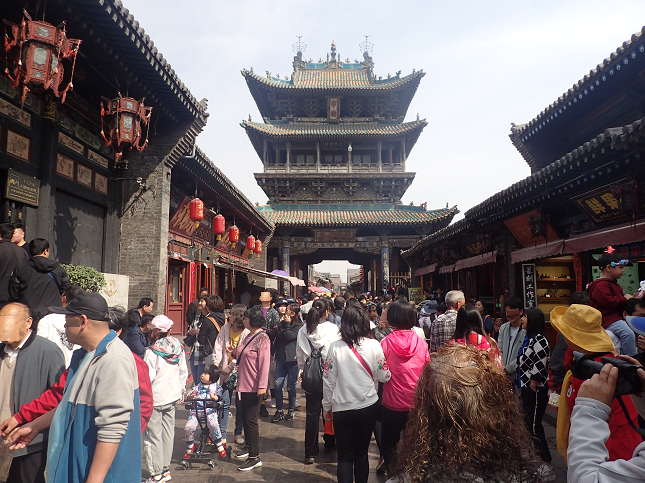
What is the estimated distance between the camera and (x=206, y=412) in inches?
173

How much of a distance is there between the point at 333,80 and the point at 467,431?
1092 inches

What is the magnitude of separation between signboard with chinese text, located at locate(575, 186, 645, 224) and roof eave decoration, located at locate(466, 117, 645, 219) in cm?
63

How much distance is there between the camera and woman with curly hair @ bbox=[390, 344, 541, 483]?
1507 millimetres

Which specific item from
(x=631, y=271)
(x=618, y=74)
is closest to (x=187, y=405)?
(x=631, y=271)

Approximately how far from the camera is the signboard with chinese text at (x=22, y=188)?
5902 mm

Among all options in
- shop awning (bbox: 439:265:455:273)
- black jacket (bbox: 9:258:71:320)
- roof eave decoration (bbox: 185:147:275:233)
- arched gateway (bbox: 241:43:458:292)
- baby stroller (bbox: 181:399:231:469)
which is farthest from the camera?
arched gateway (bbox: 241:43:458:292)

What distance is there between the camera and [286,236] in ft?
74.6

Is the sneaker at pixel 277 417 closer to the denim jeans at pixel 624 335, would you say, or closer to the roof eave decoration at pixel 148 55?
the denim jeans at pixel 624 335

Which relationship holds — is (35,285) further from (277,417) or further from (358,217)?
(358,217)

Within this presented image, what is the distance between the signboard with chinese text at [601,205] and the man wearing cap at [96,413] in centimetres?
699

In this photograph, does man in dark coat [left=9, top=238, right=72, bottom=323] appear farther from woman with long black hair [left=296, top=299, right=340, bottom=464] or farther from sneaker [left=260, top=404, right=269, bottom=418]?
sneaker [left=260, top=404, right=269, bottom=418]

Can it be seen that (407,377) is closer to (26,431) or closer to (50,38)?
(26,431)

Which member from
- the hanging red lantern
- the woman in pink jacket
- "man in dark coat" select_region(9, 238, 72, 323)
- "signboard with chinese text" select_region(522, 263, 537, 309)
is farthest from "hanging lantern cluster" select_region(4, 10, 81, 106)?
the hanging red lantern

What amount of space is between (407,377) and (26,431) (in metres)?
2.53
